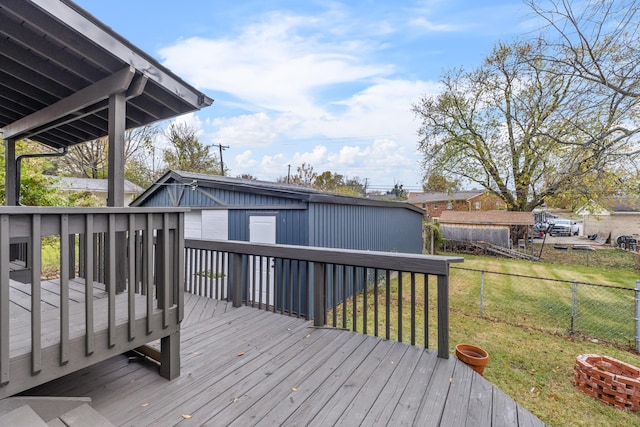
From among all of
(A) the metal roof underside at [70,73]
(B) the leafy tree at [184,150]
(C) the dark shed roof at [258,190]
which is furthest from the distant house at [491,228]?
(A) the metal roof underside at [70,73]

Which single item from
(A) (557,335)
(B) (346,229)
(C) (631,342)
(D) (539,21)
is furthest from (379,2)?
(C) (631,342)

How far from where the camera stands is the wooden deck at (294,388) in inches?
70.5

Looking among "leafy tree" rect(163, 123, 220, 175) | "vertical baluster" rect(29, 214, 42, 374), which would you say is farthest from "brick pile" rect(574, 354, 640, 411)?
"leafy tree" rect(163, 123, 220, 175)

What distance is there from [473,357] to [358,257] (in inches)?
54.4

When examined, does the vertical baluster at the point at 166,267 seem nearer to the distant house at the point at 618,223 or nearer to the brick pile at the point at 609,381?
the brick pile at the point at 609,381

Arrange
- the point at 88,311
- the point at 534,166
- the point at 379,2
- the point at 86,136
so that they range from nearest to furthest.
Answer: the point at 88,311, the point at 86,136, the point at 379,2, the point at 534,166

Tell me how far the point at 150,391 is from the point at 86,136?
3.66 metres

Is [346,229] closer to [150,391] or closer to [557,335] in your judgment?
[557,335]

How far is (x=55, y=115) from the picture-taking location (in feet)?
9.68

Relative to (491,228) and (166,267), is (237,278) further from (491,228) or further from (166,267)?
(491,228)

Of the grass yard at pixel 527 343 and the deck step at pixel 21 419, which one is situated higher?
the deck step at pixel 21 419

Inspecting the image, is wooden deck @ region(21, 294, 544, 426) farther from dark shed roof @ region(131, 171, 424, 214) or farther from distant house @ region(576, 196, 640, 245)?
distant house @ region(576, 196, 640, 245)

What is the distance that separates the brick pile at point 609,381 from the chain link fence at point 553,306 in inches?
53.4

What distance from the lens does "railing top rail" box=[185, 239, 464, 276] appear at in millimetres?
2488
